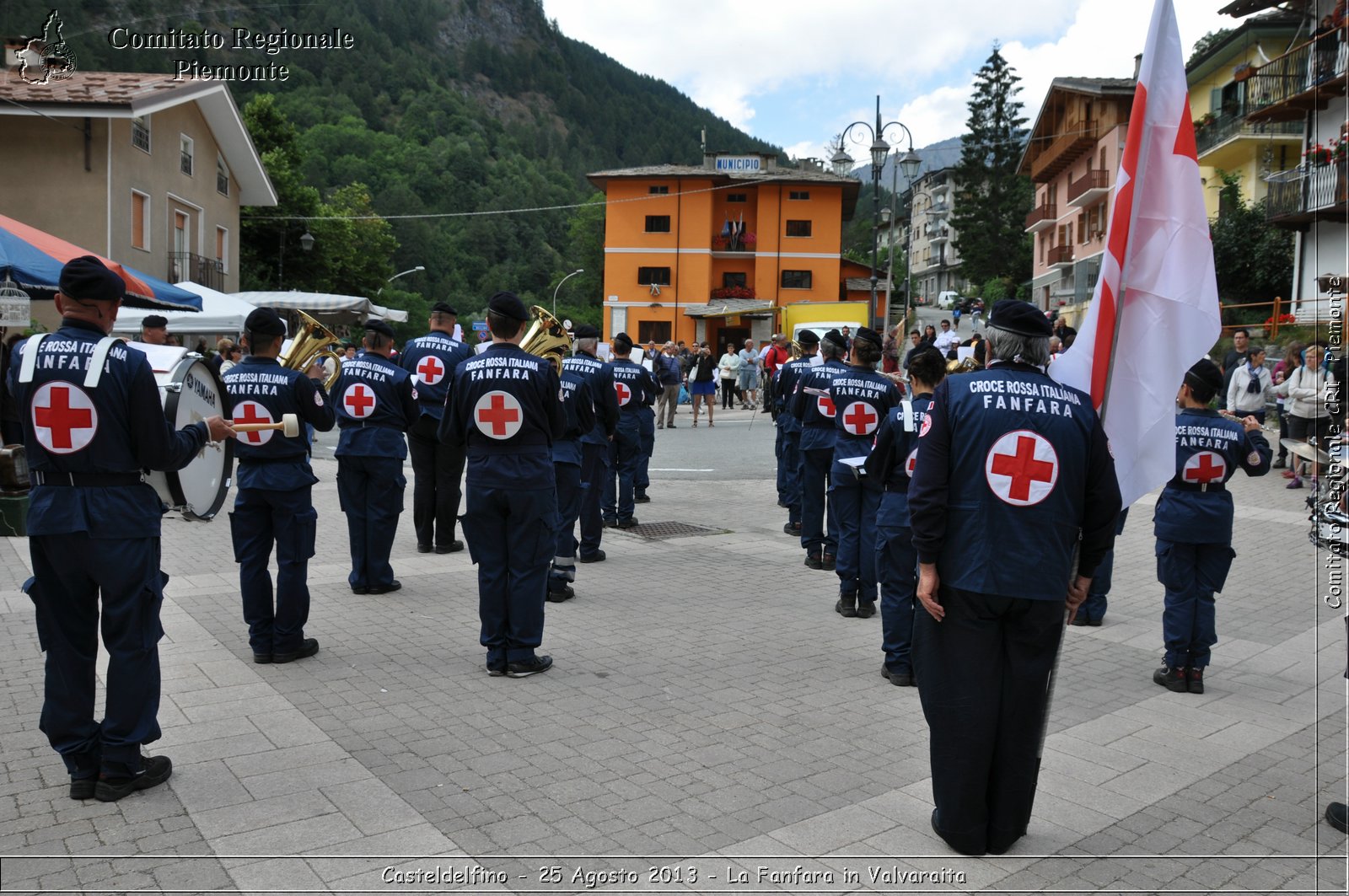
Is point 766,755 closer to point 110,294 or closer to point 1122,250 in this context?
point 1122,250

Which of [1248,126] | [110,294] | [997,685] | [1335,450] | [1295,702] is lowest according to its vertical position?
[1295,702]

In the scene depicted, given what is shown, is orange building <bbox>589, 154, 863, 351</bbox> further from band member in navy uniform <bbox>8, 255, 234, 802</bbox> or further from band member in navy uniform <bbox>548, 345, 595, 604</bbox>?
band member in navy uniform <bbox>8, 255, 234, 802</bbox>

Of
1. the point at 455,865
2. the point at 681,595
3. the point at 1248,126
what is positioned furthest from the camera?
the point at 1248,126

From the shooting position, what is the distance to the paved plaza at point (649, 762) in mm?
3865

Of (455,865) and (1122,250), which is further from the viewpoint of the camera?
(1122,250)

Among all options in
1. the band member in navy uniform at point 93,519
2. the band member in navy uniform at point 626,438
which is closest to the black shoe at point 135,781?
the band member in navy uniform at point 93,519

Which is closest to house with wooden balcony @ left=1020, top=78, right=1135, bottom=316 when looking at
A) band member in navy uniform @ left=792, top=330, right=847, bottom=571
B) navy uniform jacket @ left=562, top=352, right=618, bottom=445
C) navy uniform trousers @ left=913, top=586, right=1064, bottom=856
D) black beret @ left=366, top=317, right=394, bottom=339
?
band member in navy uniform @ left=792, top=330, right=847, bottom=571

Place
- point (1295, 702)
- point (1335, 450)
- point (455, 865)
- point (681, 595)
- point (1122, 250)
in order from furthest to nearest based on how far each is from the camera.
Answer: point (681, 595), point (1295, 702), point (1335, 450), point (1122, 250), point (455, 865)

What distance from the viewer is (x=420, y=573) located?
9211 mm

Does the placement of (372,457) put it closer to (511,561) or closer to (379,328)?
(379,328)

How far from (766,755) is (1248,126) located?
3747 cm

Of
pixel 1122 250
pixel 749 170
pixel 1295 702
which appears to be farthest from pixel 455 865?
pixel 749 170

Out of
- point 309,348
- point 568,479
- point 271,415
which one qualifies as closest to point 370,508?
point 309,348

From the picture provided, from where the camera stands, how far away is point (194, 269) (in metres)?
30.2
